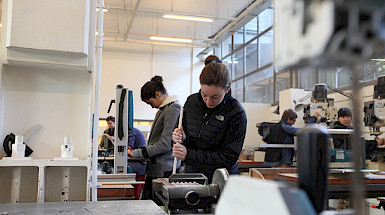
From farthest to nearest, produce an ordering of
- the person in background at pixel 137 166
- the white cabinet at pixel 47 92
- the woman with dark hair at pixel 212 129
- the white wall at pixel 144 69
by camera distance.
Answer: the white wall at pixel 144 69, the person in background at pixel 137 166, the white cabinet at pixel 47 92, the woman with dark hair at pixel 212 129

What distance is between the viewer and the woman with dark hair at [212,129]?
142cm

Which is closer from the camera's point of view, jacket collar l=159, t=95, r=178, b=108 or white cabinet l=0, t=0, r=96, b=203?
white cabinet l=0, t=0, r=96, b=203

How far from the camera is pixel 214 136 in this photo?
4.87ft

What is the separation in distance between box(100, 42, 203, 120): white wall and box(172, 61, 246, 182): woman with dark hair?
785 centimetres

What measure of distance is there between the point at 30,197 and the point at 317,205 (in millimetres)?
1665

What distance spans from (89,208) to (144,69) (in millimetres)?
8772

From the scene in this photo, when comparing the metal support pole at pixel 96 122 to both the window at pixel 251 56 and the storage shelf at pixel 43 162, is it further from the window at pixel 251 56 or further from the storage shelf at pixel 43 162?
the window at pixel 251 56

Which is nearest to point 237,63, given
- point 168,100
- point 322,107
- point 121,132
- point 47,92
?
point 322,107

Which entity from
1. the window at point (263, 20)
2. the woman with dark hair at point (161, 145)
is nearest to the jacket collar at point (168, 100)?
the woman with dark hair at point (161, 145)

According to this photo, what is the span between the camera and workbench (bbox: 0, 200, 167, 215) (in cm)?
102

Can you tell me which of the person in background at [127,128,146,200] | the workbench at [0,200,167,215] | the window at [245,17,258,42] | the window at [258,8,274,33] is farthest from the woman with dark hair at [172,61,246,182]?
the window at [245,17,258,42]

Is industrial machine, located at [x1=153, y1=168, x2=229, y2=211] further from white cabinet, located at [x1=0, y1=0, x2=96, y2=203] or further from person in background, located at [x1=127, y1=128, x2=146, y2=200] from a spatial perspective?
person in background, located at [x1=127, y1=128, x2=146, y2=200]

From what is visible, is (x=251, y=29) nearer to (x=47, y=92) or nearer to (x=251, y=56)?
(x=251, y=56)

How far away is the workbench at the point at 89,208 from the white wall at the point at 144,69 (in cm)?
813
